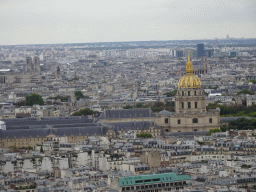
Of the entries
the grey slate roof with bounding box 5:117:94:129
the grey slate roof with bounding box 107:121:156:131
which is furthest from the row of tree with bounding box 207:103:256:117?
the grey slate roof with bounding box 5:117:94:129

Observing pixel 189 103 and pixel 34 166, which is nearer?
pixel 34 166

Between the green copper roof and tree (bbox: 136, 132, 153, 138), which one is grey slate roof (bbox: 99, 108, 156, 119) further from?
the green copper roof

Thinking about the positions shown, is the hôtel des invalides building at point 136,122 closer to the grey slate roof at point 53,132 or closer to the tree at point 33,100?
the grey slate roof at point 53,132

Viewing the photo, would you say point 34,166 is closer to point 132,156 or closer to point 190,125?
point 132,156

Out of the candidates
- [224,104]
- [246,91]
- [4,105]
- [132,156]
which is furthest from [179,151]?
[246,91]

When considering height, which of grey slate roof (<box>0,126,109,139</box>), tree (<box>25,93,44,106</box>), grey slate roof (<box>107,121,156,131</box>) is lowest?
tree (<box>25,93,44,106</box>)

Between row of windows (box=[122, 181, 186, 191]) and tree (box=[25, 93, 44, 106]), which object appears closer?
row of windows (box=[122, 181, 186, 191])

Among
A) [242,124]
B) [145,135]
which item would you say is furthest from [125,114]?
[242,124]
